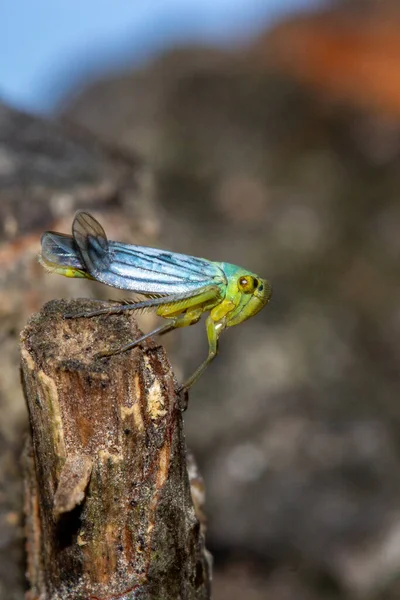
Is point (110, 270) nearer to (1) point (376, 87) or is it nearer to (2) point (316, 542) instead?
(2) point (316, 542)

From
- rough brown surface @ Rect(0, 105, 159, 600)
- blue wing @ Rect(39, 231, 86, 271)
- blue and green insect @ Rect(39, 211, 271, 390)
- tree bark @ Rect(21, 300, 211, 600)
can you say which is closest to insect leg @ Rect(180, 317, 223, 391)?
blue and green insect @ Rect(39, 211, 271, 390)

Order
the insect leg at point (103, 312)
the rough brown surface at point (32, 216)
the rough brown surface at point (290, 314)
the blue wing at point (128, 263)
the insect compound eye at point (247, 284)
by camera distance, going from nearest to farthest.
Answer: the insect leg at point (103, 312)
the blue wing at point (128, 263)
the insect compound eye at point (247, 284)
the rough brown surface at point (32, 216)
the rough brown surface at point (290, 314)

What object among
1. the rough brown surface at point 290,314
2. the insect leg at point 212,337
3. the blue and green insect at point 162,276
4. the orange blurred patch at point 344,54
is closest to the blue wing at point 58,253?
the blue and green insect at point 162,276

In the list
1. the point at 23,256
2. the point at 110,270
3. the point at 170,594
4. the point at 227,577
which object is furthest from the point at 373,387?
the point at 170,594

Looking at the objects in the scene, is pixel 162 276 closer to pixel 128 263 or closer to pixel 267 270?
pixel 128 263

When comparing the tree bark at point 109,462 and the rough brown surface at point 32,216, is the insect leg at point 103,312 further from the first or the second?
the rough brown surface at point 32,216

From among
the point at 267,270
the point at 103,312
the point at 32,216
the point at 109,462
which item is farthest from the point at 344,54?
the point at 109,462

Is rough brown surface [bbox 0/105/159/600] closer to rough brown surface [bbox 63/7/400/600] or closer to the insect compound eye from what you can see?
the insect compound eye
